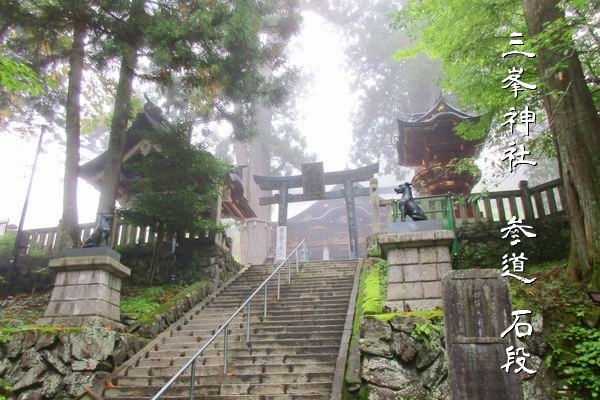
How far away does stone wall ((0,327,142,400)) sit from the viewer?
6449 mm

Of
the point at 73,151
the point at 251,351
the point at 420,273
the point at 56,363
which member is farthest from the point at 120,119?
the point at 420,273

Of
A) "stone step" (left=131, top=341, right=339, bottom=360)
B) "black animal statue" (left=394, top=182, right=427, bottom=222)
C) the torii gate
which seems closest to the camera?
"black animal statue" (left=394, top=182, right=427, bottom=222)

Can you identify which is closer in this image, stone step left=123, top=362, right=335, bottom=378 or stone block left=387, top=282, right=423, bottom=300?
stone block left=387, top=282, right=423, bottom=300

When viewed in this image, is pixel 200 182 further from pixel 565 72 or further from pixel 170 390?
pixel 565 72

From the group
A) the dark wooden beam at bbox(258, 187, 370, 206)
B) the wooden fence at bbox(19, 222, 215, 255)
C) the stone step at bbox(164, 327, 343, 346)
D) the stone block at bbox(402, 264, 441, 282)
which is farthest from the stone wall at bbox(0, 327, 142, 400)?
the dark wooden beam at bbox(258, 187, 370, 206)

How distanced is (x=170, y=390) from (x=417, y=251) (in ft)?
14.2

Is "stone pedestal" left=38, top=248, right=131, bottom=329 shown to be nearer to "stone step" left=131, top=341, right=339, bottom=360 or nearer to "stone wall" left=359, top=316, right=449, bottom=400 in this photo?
"stone step" left=131, top=341, right=339, bottom=360

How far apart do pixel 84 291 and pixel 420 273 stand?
574 centimetres

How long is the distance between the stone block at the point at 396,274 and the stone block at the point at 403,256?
62mm

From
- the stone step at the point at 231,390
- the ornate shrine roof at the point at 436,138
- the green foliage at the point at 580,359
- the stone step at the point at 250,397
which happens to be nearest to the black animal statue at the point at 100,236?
the stone step at the point at 231,390

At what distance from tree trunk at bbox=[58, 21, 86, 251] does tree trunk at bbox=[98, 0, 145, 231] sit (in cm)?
86

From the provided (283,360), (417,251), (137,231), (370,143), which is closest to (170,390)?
(283,360)

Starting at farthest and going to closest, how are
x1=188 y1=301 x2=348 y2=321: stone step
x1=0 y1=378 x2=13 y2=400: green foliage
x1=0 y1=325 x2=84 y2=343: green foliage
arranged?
x1=188 y1=301 x2=348 y2=321: stone step, x1=0 y1=325 x2=84 y2=343: green foliage, x1=0 y1=378 x2=13 y2=400: green foliage

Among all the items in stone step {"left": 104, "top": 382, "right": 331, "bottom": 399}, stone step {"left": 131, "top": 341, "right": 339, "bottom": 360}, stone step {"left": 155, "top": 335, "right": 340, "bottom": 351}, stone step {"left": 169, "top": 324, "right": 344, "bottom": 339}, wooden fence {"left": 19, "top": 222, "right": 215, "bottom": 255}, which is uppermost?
wooden fence {"left": 19, "top": 222, "right": 215, "bottom": 255}
